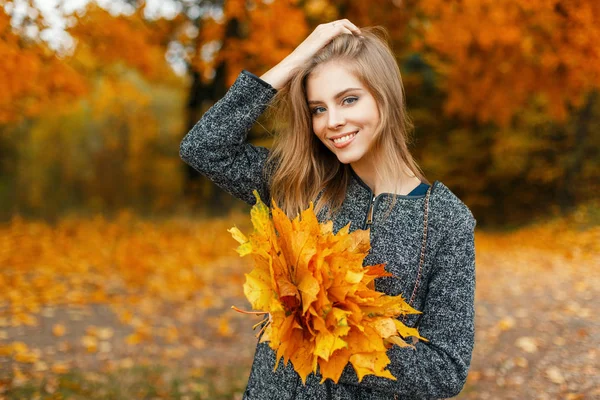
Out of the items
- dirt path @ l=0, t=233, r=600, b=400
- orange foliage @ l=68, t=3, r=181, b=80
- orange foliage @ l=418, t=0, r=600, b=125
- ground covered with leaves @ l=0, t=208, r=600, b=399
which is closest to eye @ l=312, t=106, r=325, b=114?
ground covered with leaves @ l=0, t=208, r=600, b=399

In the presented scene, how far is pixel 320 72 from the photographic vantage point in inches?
76.4

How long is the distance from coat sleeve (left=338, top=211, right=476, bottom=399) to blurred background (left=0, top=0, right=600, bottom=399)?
93cm

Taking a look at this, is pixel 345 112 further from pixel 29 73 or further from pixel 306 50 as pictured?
pixel 29 73

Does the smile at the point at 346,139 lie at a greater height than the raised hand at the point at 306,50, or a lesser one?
lesser

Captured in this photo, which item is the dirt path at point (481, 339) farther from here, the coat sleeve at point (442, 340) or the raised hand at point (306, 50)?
the raised hand at point (306, 50)

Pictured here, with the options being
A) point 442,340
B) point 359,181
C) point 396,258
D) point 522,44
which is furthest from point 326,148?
point 522,44

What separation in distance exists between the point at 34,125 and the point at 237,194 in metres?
18.7

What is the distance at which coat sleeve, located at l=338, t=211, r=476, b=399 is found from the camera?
5.47 ft

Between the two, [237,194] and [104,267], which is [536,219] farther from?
[237,194]

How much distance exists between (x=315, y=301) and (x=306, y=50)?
0.92 m

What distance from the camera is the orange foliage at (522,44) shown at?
782 cm

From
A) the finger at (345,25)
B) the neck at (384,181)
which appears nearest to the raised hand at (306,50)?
the finger at (345,25)

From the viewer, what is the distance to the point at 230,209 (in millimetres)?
12047

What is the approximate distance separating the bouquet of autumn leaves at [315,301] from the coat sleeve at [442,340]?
0.72 feet
